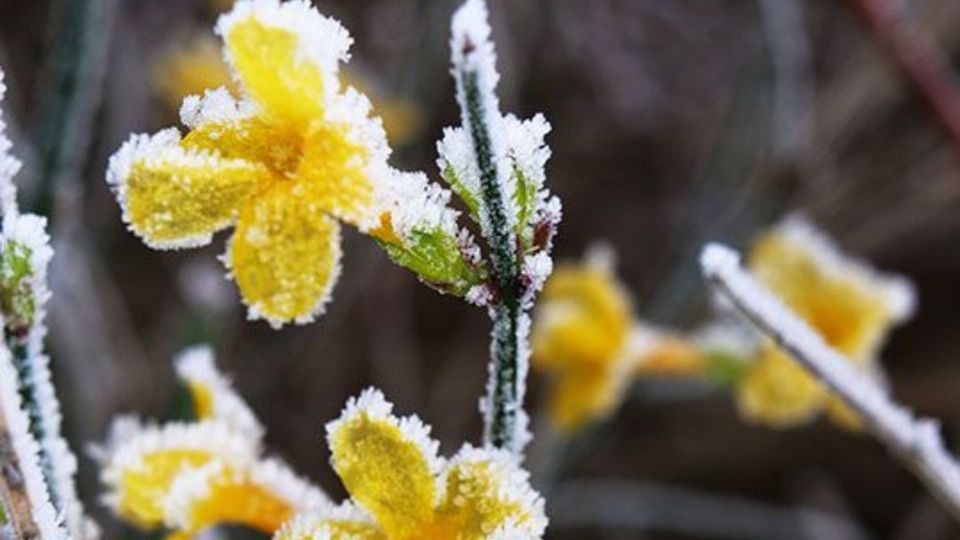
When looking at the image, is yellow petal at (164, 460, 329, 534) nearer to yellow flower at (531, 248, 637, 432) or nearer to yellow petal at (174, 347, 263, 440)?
yellow petal at (174, 347, 263, 440)

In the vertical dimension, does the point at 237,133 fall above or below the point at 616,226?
below

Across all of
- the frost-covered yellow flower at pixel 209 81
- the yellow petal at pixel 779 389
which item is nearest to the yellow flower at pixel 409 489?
the yellow petal at pixel 779 389

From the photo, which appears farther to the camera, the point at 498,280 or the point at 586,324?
the point at 586,324

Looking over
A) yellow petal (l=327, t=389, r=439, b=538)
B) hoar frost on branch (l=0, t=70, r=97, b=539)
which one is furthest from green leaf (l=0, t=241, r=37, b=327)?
yellow petal (l=327, t=389, r=439, b=538)

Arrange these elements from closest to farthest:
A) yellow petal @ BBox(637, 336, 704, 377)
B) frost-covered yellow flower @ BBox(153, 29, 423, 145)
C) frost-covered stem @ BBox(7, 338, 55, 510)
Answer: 1. frost-covered stem @ BBox(7, 338, 55, 510)
2. yellow petal @ BBox(637, 336, 704, 377)
3. frost-covered yellow flower @ BBox(153, 29, 423, 145)

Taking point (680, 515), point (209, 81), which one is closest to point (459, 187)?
point (209, 81)

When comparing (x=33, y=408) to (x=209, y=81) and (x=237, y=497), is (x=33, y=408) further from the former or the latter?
(x=209, y=81)

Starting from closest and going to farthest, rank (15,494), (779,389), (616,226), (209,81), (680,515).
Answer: (15,494), (779,389), (209,81), (680,515), (616,226)
